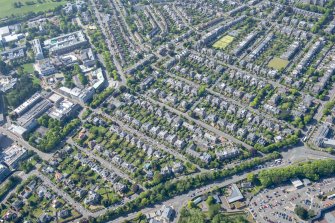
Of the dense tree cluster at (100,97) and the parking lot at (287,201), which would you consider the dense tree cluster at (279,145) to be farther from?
the dense tree cluster at (100,97)

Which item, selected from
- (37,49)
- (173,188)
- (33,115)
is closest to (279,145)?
(173,188)

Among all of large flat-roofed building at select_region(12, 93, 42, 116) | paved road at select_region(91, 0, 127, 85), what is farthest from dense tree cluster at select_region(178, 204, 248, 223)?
large flat-roofed building at select_region(12, 93, 42, 116)

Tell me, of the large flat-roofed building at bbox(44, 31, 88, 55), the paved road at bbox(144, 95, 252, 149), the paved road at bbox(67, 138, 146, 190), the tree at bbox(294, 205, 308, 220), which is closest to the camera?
the tree at bbox(294, 205, 308, 220)

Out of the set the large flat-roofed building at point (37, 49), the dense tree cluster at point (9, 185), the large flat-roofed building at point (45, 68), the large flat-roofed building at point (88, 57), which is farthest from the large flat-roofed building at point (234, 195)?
the large flat-roofed building at point (37, 49)

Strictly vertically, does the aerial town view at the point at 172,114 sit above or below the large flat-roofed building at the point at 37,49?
below

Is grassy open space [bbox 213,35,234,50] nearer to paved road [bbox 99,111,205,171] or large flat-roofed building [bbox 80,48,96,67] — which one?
large flat-roofed building [bbox 80,48,96,67]

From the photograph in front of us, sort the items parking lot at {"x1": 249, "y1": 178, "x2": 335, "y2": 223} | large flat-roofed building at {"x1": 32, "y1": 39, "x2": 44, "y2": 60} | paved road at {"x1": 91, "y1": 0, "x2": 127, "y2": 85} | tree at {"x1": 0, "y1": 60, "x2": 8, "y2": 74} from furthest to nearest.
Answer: large flat-roofed building at {"x1": 32, "y1": 39, "x2": 44, "y2": 60}, tree at {"x1": 0, "y1": 60, "x2": 8, "y2": 74}, paved road at {"x1": 91, "y1": 0, "x2": 127, "y2": 85}, parking lot at {"x1": 249, "y1": 178, "x2": 335, "y2": 223}

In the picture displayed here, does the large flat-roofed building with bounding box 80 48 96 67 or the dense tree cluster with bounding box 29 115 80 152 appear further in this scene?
the large flat-roofed building with bounding box 80 48 96 67

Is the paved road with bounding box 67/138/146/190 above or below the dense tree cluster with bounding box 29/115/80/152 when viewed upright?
below
